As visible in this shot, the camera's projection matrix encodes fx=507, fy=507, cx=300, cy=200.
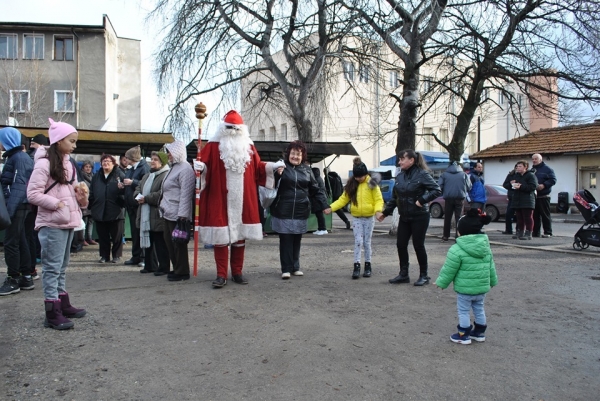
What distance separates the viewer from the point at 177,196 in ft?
23.1

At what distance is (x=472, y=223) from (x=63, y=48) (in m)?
36.1

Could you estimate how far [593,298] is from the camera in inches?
241

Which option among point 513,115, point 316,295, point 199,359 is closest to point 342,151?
point 513,115

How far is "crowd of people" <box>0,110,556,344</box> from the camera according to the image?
4.71 m

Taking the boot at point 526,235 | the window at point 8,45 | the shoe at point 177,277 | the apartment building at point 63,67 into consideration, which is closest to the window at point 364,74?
the boot at point 526,235

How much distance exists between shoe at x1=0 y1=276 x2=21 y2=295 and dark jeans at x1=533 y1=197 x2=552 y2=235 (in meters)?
11.3

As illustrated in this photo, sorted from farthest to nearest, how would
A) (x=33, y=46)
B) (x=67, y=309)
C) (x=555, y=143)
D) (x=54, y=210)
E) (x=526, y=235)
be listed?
(x=33, y=46), (x=555, y=143), (x=526, y=235), (x=67, y=309), (x=54, y=210)

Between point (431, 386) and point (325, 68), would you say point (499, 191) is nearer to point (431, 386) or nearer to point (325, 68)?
point (325, 68)

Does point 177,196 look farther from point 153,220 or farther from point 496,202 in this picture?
point 496,202

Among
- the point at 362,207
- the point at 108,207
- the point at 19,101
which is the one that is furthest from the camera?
the point at 19,101

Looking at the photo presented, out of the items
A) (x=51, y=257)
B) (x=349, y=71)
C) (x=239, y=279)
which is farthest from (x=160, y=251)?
(x=349, y=71)

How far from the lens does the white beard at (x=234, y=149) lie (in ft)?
21.7

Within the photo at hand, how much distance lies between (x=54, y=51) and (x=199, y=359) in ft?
118

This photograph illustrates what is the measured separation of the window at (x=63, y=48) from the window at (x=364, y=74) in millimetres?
27701
